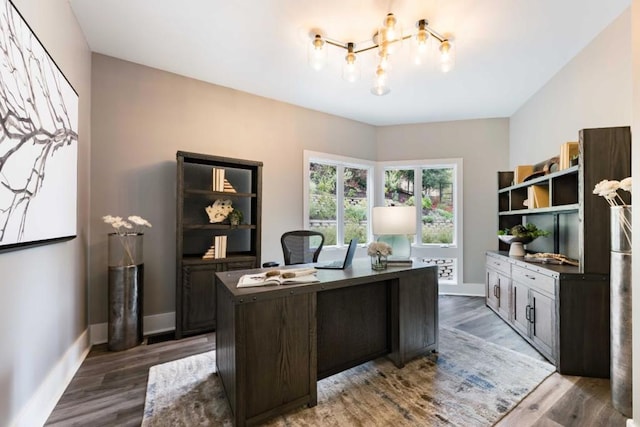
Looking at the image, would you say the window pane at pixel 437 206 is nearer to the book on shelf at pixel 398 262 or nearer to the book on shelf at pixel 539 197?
the book on shelf at pixel 539 197

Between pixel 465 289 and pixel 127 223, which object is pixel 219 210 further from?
pixel 465 289

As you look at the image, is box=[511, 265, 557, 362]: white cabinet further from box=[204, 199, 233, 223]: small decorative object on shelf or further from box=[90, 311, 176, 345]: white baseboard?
box=[90, 311, 176, 345]: white baseboard

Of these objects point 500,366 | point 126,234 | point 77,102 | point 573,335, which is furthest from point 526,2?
point 126,234

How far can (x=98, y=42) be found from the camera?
8.75ft

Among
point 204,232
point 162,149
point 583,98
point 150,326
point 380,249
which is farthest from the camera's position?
point 204,232

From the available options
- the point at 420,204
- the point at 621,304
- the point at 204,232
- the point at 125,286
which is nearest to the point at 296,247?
the point at 204,232

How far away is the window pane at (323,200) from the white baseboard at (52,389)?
112 inches

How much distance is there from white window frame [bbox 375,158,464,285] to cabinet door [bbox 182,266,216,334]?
3.00m

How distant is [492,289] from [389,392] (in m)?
2.46

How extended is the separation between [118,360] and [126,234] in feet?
3.55

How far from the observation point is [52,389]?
6.19 ft

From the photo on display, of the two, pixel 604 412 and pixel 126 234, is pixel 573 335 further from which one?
pixel 126 234

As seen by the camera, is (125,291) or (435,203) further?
(435,203)

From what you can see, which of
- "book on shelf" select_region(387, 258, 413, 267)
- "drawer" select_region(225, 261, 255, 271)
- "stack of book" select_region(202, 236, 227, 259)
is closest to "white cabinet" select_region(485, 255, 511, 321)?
"book on shelf" select_region(387, 258, 413, 267)
